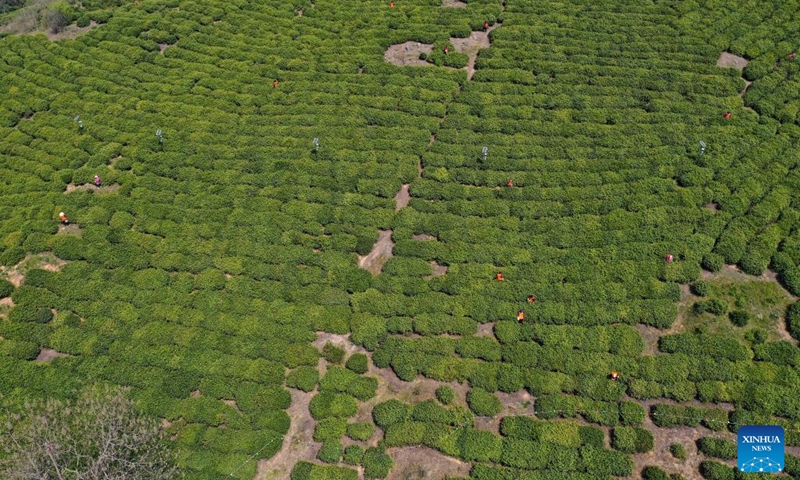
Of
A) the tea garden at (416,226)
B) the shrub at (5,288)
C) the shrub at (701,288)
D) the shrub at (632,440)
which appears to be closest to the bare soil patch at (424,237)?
the tea garden at (416,226)

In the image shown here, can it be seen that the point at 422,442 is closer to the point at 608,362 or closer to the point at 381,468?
the point at 381,468

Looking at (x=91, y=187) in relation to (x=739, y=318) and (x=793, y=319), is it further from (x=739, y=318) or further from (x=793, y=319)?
(x=793, y=319)

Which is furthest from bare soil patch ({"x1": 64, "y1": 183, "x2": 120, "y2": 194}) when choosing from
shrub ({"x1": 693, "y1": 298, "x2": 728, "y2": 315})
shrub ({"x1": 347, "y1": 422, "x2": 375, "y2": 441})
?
shrub ({"x1": 693, "y1": 298, "x2": 728, "y2": 315})

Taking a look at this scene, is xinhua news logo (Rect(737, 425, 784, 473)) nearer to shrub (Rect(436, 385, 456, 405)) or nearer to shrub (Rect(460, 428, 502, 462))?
shrub (Rect(460, 428, 502, 462))

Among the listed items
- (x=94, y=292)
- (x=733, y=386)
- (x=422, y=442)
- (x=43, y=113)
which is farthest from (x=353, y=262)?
(x=43, y=113)

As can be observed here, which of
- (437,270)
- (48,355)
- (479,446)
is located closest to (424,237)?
(437,270)

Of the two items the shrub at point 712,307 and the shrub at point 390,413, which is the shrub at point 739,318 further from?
the shrub at point 390,413
